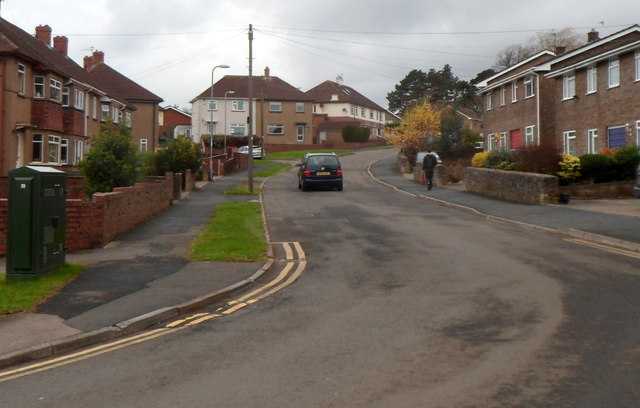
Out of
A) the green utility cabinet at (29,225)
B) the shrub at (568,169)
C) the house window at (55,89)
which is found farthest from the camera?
the house window at (55,89)

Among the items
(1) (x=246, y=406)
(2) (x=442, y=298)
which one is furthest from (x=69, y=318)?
(2) (x=442, y=298)

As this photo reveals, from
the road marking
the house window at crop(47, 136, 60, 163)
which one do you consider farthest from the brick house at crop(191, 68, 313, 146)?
the road marking

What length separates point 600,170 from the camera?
23.8 meters

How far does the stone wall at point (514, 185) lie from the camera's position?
69.7 feet

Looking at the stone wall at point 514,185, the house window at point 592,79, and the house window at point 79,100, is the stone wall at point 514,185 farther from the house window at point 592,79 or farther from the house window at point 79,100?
the house window at point 79,100

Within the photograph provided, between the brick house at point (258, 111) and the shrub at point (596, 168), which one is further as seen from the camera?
the brick house at point (258, 111)

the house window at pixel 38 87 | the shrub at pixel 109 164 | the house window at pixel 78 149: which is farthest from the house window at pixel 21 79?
the shrub at pixel 109 164

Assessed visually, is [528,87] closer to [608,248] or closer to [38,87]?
[38,87]

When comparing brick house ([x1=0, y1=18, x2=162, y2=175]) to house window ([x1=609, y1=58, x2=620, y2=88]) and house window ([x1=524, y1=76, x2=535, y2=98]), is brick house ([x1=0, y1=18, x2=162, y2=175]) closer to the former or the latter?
house window ([x1=609, y1=58, x2=620, y2=88])

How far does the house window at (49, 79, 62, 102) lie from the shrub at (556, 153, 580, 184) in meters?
23.4

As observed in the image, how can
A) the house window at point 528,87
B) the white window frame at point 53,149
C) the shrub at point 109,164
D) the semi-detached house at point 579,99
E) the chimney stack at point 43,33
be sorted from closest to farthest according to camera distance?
the shrub at point 109,164 → the semi-detached house at point 579,99 → the white window frame at point 53,149 → the house window at point 528,87 → the chimney stack at point 43,33

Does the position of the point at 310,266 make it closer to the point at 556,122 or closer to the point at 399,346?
the point at 399,346

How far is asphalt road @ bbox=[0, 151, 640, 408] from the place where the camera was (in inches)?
208

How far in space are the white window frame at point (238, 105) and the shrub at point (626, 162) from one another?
57.4 m
